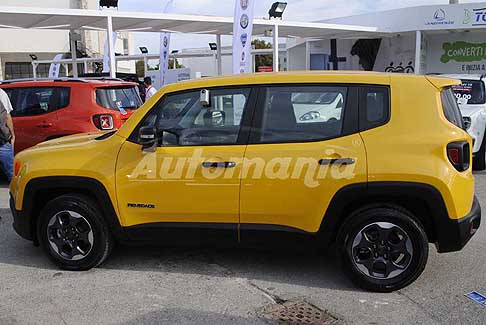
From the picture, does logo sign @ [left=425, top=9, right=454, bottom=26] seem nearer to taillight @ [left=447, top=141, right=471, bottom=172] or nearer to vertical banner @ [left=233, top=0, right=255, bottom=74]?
vertical banner @ [left=233, top=0, right=255, bottom=74]

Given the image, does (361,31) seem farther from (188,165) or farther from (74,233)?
(74,233)

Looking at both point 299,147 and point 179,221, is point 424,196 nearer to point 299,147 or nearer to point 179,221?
point 299,147

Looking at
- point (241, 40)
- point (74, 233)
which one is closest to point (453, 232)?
point (74, 233)

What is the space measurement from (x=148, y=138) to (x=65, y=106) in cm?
465

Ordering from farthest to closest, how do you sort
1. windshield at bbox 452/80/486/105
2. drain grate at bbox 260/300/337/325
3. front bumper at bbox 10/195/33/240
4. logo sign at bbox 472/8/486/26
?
logo sign at bbox 472/8/486/26 → windshield at bbox 452/80/486/105 → front bumper at bbox 10/195/33/240 → drain grate at bbox 260/300/337/325

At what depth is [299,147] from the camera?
4.10 m

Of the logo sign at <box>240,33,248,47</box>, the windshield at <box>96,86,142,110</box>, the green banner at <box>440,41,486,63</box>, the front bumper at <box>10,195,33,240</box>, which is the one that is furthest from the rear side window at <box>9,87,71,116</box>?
the green banner at <box>440,41,486,63</box>

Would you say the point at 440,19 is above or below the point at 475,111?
above

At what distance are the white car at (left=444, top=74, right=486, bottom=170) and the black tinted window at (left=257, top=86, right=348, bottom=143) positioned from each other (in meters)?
5.00

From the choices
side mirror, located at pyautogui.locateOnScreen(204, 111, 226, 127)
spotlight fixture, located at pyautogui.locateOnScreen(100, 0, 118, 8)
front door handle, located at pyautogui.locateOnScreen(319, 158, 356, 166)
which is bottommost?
front door handle, located at pyautogui.locateOnScreen(319, 158, 356, 166)

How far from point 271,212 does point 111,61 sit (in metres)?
10.5

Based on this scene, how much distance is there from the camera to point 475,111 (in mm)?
8969

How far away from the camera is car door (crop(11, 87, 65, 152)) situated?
8.41m

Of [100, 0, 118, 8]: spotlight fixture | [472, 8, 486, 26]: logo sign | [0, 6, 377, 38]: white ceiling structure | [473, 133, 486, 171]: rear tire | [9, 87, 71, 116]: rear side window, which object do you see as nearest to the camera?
[9, 87, 71, 116]: rear side window
